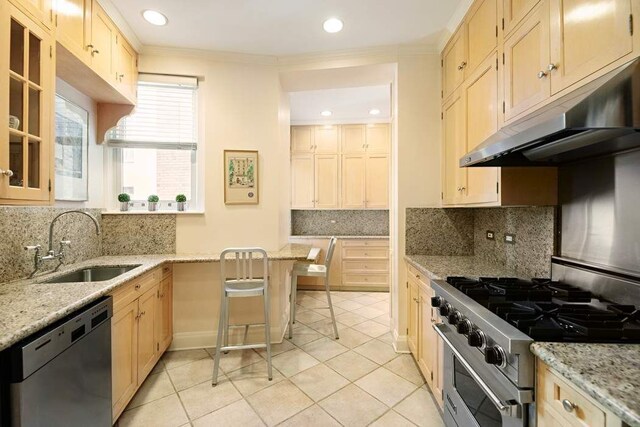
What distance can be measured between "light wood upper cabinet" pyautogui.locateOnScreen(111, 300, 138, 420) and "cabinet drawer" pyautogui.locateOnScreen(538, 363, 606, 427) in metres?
2.05

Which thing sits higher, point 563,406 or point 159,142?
point 159,142

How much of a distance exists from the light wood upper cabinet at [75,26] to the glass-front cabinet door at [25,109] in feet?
0.55

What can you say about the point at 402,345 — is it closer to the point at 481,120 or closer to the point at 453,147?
the point at 453,147

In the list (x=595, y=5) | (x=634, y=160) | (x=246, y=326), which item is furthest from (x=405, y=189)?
(x=246, y=326)

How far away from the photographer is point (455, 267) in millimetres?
2043

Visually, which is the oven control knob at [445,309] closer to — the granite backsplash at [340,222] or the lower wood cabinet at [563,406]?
the lower wood cabinet at [563,406]

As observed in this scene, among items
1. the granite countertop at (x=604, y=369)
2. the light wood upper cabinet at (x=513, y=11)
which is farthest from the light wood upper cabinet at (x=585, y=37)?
the granite countertop at (x=604, y=369)

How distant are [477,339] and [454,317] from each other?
0.76ft

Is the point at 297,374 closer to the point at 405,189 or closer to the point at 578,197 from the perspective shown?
the point at 405,189

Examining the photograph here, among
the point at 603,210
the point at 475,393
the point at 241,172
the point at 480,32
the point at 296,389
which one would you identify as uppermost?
the point at 480,32

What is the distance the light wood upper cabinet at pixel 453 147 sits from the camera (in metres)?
2.11

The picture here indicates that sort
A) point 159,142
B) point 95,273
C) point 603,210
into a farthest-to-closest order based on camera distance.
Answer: point 159,142 → point 95,273 → point 603,210

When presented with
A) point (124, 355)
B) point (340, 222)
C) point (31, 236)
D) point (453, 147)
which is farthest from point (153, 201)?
point (340, 222)

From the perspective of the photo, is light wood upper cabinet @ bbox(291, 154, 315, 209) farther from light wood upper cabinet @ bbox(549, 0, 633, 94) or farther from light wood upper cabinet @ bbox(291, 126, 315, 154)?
light wood upper cabinet @ bbox(549, 0, 633, 94)
